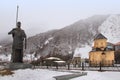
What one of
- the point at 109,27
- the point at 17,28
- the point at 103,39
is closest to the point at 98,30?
the point at 109,27

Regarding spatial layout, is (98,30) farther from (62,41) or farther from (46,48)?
(46,48)

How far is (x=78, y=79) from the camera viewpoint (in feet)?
50.3

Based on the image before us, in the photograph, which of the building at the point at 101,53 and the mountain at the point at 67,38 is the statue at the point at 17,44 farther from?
the mountain at the point at 67,38

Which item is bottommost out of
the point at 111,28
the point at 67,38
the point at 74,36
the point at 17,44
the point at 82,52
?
the point at 17,44

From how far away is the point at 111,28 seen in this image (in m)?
159

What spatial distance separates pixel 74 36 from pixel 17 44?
138736 millimetres

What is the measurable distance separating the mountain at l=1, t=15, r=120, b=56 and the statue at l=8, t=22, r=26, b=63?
114 m

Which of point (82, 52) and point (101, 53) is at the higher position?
point (82, 52)

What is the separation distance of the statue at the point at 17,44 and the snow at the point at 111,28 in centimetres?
12451

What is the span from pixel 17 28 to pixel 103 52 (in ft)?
121

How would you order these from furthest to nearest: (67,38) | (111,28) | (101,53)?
(111,28)
(67,38)
(101,53)

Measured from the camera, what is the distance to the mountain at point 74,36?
14150cm

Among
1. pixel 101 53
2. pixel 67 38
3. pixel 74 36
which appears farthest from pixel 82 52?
pixel 101 53

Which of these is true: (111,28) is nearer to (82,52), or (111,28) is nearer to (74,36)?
(74,36)
